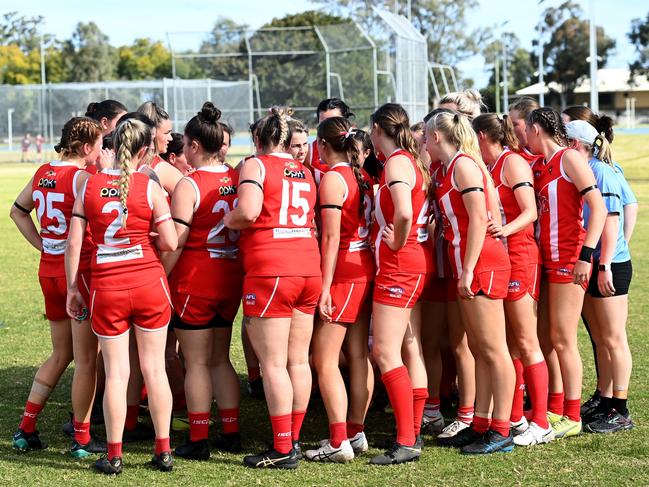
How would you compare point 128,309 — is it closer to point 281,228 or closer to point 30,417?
point 281,228

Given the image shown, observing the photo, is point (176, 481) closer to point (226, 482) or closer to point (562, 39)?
point (226, 482)

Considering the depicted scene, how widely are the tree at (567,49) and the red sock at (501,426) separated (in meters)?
74.5

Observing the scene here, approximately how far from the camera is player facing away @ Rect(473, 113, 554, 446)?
210 inches

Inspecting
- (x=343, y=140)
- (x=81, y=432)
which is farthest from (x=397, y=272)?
(x=81, y=432)

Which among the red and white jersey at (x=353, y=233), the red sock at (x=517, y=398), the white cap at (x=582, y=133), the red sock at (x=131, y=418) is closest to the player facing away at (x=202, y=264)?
the red sock at (x=131, y=418)

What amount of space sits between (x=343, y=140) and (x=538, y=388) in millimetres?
1943

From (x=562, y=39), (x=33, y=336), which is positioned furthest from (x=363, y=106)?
(x=562, y=39)

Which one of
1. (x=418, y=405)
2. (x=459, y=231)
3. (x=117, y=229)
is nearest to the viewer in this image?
(x=117, y=229)

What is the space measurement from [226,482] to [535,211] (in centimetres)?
242

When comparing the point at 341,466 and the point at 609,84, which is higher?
the point at 609,84

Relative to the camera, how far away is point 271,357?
5055 mm

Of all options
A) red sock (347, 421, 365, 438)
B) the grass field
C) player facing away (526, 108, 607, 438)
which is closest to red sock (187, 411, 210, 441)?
the grass field

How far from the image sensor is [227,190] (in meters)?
5.21

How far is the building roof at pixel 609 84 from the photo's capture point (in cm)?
7862
